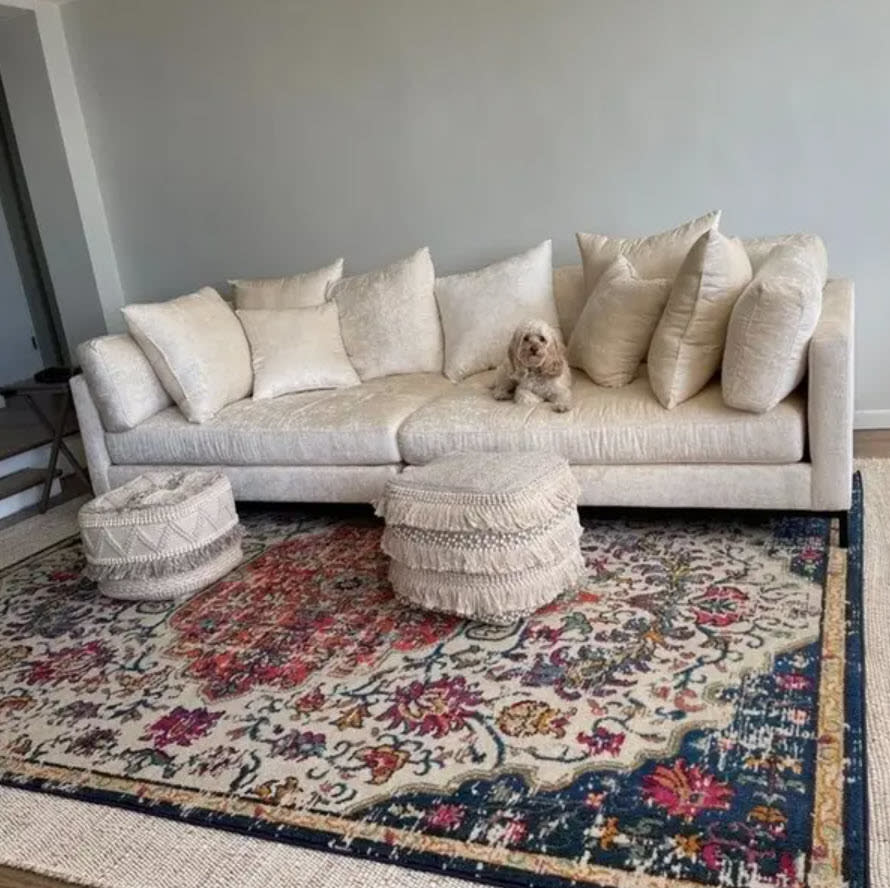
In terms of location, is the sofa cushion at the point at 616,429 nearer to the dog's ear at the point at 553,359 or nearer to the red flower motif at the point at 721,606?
the dog's ear at the point at 553,359

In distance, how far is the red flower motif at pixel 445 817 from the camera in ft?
5.41

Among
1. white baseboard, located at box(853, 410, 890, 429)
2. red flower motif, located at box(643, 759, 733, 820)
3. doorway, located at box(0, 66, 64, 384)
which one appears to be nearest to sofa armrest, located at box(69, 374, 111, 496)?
doorway, located at box(0, 66, 64, 384)

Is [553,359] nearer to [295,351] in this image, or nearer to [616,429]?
[616,429]

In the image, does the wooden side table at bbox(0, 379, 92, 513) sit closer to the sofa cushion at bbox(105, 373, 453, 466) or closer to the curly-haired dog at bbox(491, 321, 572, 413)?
the sofa cushion at bbox(105, 373, 453, 466)

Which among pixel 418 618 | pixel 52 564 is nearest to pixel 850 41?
pixel 418 618

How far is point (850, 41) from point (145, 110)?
10.9 ft

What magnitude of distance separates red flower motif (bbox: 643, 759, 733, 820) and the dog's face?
4.96 ft

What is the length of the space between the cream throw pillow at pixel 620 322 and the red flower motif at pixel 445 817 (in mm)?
1729

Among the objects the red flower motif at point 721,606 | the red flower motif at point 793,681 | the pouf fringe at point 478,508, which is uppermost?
the pouf fringe at point 478,508

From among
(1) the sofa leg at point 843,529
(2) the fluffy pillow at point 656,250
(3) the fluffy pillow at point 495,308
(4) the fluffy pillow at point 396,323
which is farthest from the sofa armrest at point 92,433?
(1) the sofa leg at point 843,529

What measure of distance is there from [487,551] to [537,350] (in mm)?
866

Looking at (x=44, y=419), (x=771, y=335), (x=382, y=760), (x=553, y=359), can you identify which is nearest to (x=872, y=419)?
(x=771, y=335)

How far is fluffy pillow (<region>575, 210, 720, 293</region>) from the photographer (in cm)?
316

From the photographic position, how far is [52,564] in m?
3.25
